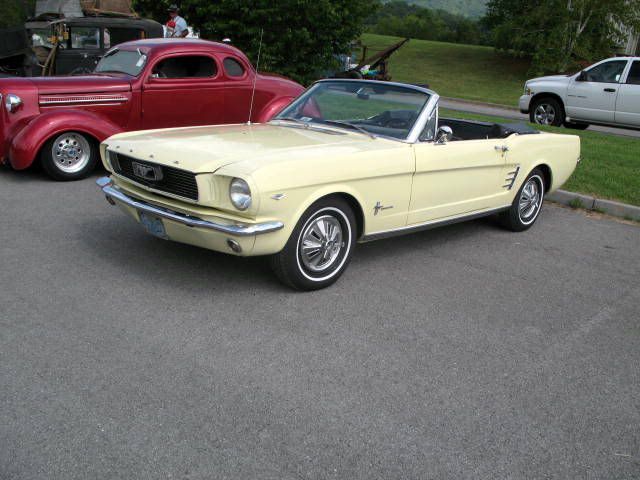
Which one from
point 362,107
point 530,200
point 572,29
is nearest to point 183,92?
point 362,107

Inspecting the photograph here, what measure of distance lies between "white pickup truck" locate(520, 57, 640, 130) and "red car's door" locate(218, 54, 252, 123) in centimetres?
802

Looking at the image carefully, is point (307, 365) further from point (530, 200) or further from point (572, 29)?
point (572, 29)

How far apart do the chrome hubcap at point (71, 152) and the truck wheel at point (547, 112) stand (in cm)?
1063

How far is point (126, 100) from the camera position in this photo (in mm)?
8586

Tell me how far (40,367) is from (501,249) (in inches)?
170

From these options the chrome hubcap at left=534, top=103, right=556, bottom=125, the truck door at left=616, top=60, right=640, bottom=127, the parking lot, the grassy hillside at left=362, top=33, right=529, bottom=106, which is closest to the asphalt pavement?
the grassy hillside at left=362, top=33, right=529, bottom=106

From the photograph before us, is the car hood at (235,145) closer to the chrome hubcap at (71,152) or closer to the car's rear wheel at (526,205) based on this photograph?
the car's rear wheel at (526,205)

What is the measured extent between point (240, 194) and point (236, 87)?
5600 millimetres

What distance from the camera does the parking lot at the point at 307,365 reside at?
10.0ft

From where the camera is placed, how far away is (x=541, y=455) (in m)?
3.20

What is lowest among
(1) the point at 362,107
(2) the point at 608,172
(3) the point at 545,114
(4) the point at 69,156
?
(4) the point at 69,156

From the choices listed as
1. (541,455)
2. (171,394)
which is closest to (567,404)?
(541,455)

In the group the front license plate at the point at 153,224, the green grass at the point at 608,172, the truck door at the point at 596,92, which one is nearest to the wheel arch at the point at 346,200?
the front license plate at the point at 153,224

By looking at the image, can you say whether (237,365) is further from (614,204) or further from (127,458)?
(614,204)
